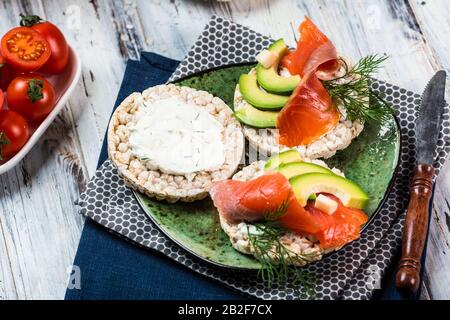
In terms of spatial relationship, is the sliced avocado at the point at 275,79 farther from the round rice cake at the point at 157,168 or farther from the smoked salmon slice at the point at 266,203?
the smoked salmon slice at the point at 266,203

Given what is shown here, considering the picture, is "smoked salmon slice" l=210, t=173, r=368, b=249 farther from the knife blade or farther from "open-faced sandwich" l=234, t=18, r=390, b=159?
the knife blade

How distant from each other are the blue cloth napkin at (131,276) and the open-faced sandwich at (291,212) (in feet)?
1.08

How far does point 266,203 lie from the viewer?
3779 mm

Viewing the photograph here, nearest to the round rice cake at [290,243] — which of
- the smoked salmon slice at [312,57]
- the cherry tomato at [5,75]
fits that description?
the smoked salmon slice at [312,57]

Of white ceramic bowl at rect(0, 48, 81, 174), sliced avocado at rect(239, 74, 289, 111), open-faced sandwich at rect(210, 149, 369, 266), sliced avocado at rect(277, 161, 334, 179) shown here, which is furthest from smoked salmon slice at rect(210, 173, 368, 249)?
white ceramic bowl at rect(0, 48, 81, 174)

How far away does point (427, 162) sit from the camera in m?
4.17

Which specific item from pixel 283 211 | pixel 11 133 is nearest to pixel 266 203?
pixel 283 211

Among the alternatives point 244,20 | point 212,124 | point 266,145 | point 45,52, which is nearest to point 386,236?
point 266,145

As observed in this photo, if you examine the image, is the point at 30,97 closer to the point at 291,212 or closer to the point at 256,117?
the point at 256,117

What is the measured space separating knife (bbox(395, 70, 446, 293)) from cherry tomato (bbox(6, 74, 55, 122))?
2.07 meters

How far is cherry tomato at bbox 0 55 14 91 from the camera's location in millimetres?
4658

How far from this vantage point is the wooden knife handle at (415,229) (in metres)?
3.81

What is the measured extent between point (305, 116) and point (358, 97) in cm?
33

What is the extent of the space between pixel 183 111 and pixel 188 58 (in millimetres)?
535
